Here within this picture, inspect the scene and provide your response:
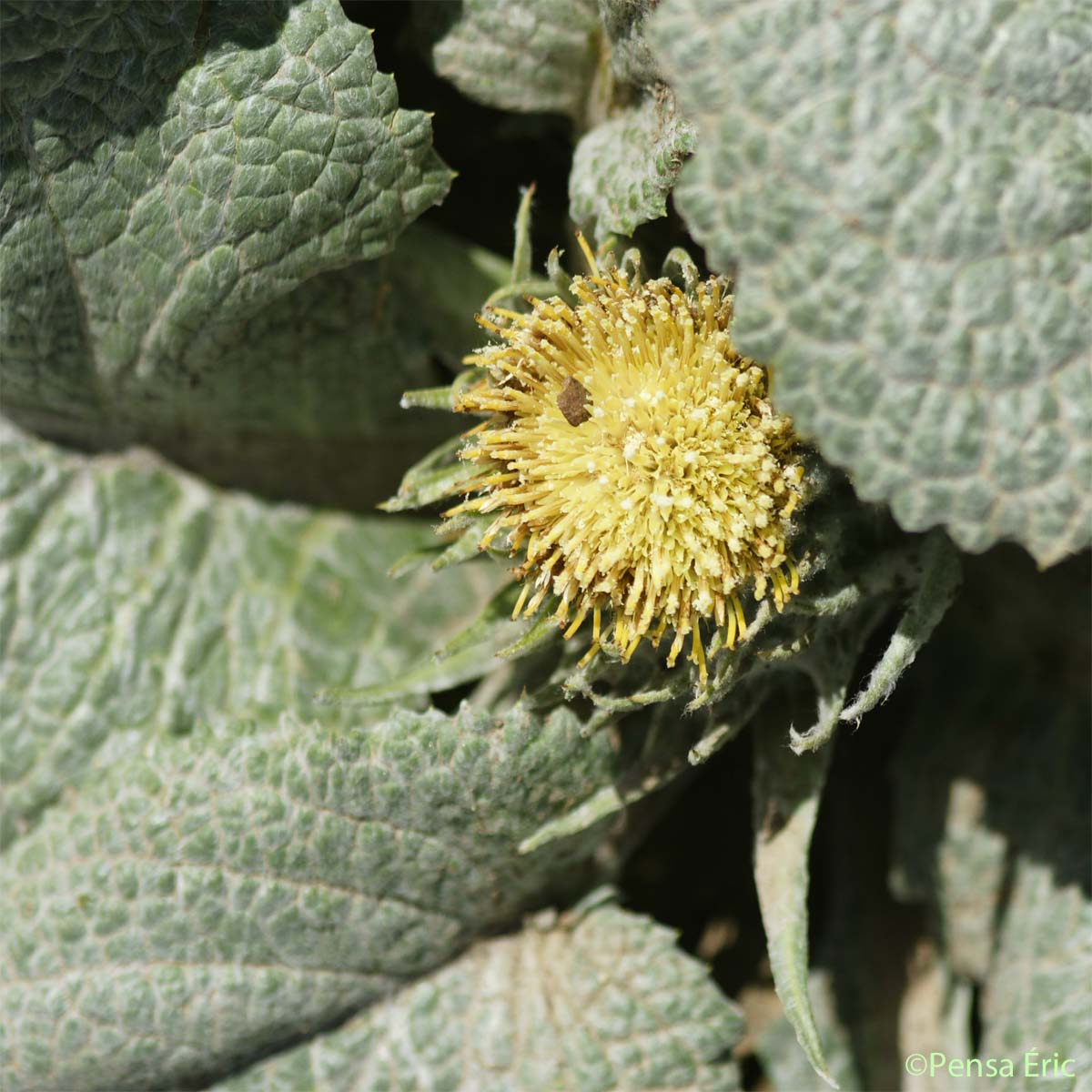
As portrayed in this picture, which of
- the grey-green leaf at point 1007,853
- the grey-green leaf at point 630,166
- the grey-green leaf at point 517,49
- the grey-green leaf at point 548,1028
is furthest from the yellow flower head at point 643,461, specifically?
the grey-green leaf at point 1007,853

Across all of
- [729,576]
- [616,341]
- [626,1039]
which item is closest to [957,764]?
[626,1039]

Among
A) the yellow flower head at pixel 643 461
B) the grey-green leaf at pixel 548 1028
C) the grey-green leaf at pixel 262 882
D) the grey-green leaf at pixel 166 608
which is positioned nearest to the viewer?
the yellow flower head at pixel 643 461

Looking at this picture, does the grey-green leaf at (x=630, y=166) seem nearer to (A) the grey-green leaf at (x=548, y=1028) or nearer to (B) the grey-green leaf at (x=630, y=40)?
(B) the grey-green leaf at (x=630, y=40)

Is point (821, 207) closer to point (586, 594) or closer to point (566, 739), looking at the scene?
point (586, 594)

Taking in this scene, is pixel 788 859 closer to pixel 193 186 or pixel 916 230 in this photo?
pixel 916 230

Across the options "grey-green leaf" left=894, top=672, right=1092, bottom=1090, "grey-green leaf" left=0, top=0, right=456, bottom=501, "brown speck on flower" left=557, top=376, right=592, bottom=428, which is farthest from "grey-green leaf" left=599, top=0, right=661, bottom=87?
"grey-green leaf" left=894, top=672, right=1092, bottom=1090

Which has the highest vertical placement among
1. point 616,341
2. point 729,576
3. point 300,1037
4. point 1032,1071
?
point 616,341

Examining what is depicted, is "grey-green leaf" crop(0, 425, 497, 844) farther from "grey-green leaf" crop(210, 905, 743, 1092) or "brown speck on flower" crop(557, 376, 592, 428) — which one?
"brown speck on flower" crop(557, 376, 592, 428)
